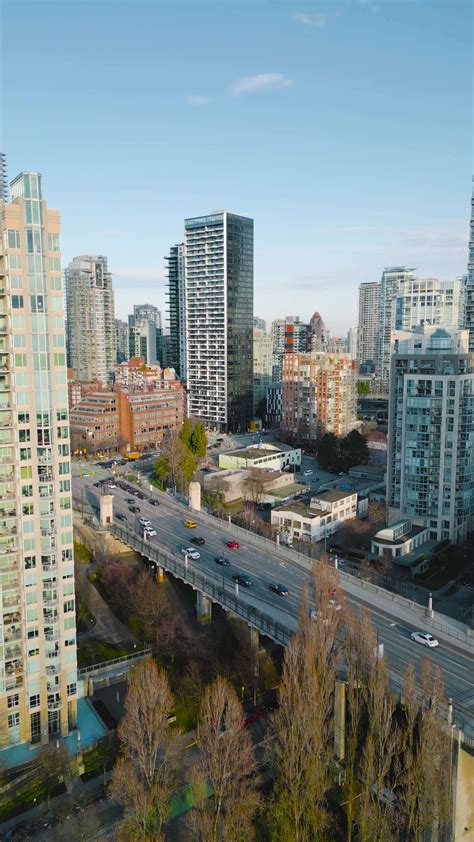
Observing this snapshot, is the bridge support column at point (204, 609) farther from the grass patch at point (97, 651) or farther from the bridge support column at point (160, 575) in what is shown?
the bridge support column at point (160, 575)

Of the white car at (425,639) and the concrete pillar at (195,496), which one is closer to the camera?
the white car at (425,639)

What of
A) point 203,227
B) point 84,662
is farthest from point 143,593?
point 203,227

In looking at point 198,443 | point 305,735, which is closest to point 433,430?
point 198,443

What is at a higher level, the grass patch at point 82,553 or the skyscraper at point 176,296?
the skyscraper at point 176,296

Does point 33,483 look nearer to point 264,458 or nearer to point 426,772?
point 426,772

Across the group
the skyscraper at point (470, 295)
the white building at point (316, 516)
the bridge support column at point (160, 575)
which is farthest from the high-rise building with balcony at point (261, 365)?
the bridge support column at point (160, 575)

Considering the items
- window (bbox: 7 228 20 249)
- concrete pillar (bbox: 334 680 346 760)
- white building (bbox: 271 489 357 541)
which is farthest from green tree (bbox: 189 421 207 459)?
concrete pillar (bbox: 334 680 346 760)
